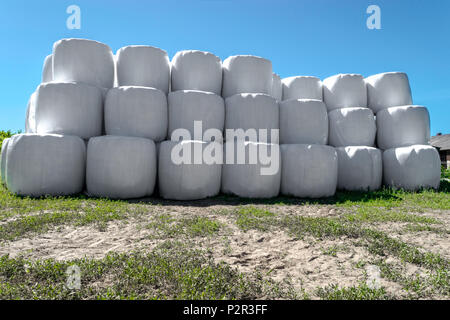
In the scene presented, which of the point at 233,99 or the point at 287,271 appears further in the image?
the point at 233,99

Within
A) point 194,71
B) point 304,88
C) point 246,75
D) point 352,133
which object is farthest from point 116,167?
point 352,133

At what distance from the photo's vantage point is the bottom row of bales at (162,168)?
17.1 ft

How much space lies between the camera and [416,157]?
23.8ft

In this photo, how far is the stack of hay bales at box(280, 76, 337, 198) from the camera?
6.17 meters

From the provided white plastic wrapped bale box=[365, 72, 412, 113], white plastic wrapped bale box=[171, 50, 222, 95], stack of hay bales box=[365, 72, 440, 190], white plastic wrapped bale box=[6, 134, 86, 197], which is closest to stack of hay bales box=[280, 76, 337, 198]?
white plastic wrapped bale box=[171, 50, 222, 95]

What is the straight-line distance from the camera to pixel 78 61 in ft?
19.9

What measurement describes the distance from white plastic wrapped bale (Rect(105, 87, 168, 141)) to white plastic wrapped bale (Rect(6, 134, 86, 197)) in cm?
93

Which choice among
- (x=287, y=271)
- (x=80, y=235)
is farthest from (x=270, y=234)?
(x=80, y=235)

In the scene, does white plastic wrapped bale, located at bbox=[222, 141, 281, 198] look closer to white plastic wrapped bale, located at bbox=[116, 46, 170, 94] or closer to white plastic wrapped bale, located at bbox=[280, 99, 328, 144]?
white plastic wrapped bale, located at bbox=[280, 99, 328, 144]

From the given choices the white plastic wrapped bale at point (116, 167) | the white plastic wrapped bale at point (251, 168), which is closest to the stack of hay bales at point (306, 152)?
the white plastic wrapped bale at point (251, 168)

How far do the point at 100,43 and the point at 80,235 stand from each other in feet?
15.6

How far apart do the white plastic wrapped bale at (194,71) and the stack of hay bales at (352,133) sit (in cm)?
343

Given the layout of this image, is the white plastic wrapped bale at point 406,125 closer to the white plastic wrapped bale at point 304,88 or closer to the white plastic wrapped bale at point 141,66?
the white plastic wrapped bale at point 304,88

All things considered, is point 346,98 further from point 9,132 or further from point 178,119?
point 9,132
